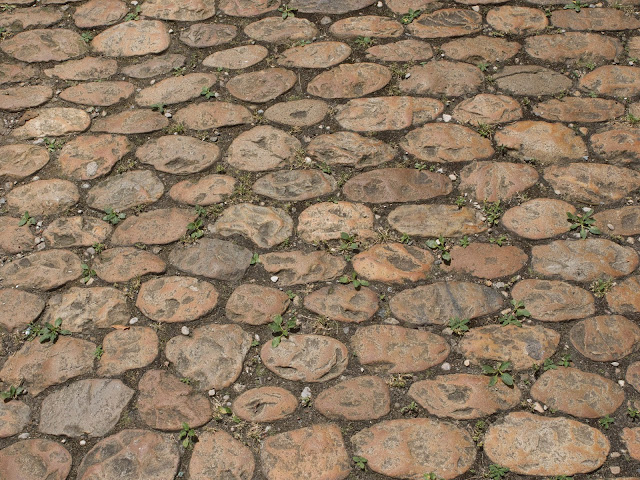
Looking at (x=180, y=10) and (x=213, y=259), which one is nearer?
(x=213, y=259)

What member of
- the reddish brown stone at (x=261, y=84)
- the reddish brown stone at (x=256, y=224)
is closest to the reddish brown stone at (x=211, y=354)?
the reddish brown stone at (x=256, y=224)

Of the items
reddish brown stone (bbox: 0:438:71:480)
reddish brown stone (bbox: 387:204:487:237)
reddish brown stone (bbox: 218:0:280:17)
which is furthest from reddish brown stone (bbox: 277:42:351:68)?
reddish brown stone (bbox: 0:438:71:480)

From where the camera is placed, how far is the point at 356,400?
2.33 meters

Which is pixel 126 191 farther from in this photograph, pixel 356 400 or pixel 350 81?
pixel 356 400

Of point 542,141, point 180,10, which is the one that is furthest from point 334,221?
point 180,10

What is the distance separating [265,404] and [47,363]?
84 centimetres

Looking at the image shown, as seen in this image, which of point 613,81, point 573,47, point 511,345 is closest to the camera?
point 511,345

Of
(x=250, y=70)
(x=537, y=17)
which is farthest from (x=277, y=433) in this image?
(x=537, y=17)

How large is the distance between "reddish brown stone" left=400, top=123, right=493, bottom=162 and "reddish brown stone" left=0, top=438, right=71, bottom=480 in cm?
189

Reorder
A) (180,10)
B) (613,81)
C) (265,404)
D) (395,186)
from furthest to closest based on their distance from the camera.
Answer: (180,10) < (613,81) < (395,186) < (265,404)

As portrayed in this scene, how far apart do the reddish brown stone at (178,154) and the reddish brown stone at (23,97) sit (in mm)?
690

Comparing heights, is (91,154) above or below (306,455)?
above

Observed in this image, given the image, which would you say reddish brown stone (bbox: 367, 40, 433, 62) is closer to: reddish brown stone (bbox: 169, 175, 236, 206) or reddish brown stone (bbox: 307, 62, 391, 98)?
reddish brown stone (bbox: 307, 62, 391, 98)

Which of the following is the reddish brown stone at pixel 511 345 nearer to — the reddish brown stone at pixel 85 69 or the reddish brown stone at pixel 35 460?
the reddish brown stone at pixel 35 460
